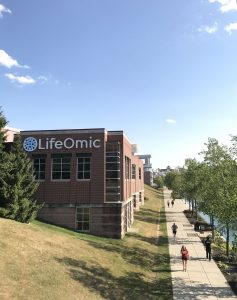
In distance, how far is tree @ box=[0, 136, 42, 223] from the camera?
3212 cm

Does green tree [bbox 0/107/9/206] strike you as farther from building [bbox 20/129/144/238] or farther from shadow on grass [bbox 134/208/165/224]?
shadow on grass [bbox 134/208/165/224]

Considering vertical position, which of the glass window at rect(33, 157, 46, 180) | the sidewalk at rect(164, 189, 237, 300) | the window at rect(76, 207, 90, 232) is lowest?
the sidewalk at rect(164, 189, 237, 300)

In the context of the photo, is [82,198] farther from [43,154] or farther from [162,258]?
[162,258]

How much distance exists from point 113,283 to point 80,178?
55.6 feet

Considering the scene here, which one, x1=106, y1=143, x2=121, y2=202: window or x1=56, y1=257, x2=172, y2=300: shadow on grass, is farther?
x1=106, y1=143, x2=121, y2=202: window

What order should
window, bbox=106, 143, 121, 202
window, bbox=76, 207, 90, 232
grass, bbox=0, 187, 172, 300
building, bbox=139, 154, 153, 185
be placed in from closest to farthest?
grass, bbox=0, 187, 172, 300 → window, bbox=76, 207, 90, 232 → window, bbox=106, 143, 121, 202 → building, bbox=139, 154, 153, 185

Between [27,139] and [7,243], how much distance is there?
18290mm

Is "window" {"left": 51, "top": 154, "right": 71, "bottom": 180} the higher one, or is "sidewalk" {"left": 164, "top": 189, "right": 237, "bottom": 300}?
"window" {"left": 51, "top": 154, "right": 71, "bottom": 180}

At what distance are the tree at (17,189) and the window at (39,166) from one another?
4.21 meters

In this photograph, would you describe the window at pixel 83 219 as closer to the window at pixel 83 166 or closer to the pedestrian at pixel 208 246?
the window at pixel 83 166

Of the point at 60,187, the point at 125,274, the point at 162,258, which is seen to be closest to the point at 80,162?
the point at 60,187

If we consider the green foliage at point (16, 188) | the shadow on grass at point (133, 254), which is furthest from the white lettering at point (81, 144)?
the shadow on grass at point (133, 254)

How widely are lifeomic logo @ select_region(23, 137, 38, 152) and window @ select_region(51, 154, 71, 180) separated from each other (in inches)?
90.7

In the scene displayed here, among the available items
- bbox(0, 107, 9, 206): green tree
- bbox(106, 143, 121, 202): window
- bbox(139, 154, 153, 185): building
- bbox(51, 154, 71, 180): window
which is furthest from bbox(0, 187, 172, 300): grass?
bbox(139, 154, 153, 185): building
